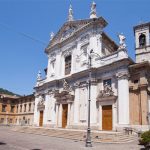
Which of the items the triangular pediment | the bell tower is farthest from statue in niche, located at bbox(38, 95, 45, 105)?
the bell tower

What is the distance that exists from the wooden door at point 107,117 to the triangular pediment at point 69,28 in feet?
35.7

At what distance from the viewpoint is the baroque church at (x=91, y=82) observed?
2184 cm

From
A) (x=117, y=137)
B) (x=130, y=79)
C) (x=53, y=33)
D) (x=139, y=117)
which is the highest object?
(x=53, y=33)

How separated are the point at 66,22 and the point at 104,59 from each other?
10.7 m

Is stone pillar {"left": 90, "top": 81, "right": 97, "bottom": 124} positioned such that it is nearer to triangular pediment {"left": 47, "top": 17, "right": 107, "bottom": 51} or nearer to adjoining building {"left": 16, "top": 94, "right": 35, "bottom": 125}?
triangular pediment {"left": 47, "top": 17, "right": 107, "bottom": 51}

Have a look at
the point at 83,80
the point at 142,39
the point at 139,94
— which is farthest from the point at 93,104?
the point at 142,39

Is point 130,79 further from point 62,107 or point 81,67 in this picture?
point 62,107

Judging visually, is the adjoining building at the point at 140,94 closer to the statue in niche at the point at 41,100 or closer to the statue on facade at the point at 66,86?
the statue on facade at the point at 66,86

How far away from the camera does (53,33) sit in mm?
36594

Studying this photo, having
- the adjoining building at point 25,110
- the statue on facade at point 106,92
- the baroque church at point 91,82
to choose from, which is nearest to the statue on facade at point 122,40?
the baroque church at point 91,82

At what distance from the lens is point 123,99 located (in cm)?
2130

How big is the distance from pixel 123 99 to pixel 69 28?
15200 mm

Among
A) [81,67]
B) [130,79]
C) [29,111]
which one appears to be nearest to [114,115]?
[130,79]

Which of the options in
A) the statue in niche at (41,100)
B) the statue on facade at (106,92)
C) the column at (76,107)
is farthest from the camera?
the statue in niche at (41,100)
